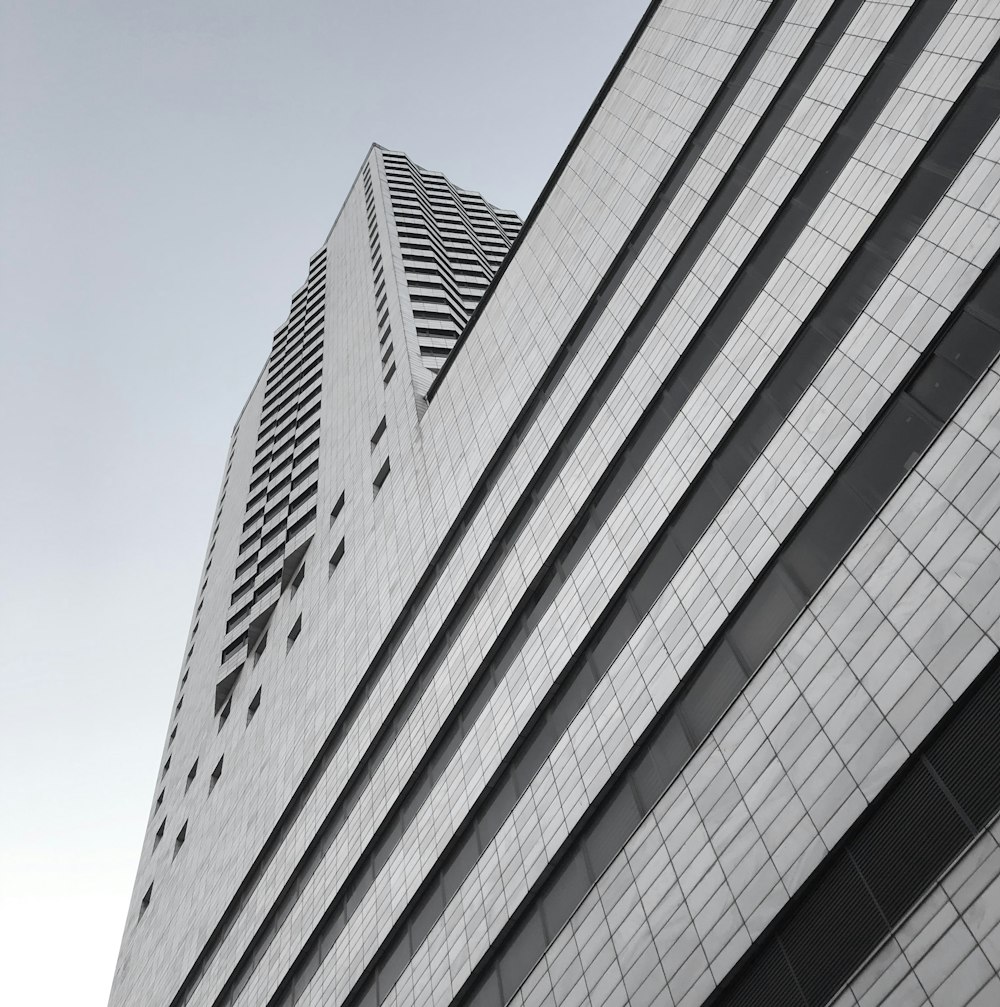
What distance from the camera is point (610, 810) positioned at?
16.2m

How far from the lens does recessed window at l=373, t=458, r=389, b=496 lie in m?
36.5

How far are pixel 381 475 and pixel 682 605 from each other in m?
21.5

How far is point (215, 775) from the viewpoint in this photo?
39562 millimetres

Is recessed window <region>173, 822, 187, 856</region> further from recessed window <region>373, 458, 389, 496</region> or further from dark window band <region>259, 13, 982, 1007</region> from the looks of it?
dark window band <region>259, 13, 982, 1007</region>

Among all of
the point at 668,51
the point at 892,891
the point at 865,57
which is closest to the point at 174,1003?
the point at 892,891

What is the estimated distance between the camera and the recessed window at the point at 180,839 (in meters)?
39.8

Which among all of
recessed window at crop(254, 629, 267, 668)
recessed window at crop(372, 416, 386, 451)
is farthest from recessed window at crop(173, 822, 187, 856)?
recessed window at crop(372, 416, 386, 451)

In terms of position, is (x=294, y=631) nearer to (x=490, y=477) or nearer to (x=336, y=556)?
(x=336, y=556)

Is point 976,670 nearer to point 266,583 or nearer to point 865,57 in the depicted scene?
point 865,57

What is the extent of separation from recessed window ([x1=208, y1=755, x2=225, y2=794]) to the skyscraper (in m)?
0.68

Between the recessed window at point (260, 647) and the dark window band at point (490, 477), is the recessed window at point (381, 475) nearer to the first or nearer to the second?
the dark window band at point (490, 477)

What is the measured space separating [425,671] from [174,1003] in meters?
15.1

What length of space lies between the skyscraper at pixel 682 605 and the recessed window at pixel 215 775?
26.6 inches

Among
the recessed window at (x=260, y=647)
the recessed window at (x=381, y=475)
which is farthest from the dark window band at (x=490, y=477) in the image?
the recessed window at (x=260, y=647)
